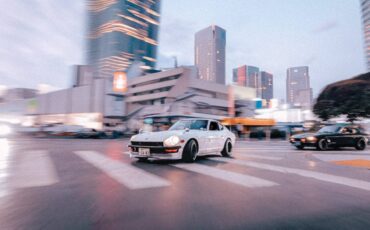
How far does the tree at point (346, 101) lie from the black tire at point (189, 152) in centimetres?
2723

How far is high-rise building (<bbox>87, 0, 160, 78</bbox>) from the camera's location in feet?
470

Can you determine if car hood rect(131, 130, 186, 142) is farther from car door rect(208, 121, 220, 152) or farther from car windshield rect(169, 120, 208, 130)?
car door rect(208, 121, 220, 152)

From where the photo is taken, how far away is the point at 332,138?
13125 millimetres

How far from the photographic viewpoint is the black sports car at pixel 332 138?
1288cm

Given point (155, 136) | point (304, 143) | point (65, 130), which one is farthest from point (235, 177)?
point (65, 130)

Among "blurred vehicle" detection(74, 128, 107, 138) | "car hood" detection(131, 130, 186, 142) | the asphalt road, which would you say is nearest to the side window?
"car hood" detection(131, 130, 186, 142)

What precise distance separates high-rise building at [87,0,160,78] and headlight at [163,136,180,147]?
135557mm

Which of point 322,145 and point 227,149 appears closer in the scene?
point 227,149

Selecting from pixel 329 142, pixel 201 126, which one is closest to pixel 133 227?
pixel 201 126

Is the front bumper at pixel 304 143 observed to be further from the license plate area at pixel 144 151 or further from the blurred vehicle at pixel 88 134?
the blurred vehicle at pixel 88 134

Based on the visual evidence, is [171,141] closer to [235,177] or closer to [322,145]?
[235,177]

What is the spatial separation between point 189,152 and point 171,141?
0.74m

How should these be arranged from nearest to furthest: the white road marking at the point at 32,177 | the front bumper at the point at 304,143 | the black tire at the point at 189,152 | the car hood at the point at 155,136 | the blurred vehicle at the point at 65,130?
the white road marking at the point at 32,177, the car hood at the point at 155,136, the black tire at the point at 189,152, the front bumper at the point at 304,143, the blurred vehicle at the point at 65,130

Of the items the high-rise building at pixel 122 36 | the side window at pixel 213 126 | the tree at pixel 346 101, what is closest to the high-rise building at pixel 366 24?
the tree at pixel 346 101
